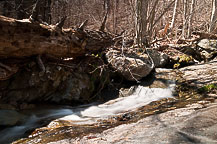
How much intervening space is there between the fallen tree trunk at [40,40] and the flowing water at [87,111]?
1619 mm

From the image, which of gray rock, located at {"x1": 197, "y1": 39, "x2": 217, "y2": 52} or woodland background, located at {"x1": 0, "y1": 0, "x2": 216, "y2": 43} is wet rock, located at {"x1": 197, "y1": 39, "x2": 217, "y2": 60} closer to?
gray rock, located at {"x1": 197, "y1": 39, "x2": 217, "y2": 52}

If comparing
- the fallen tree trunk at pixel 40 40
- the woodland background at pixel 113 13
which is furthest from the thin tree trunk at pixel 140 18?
the fallen tree trunk at pixel 40 40

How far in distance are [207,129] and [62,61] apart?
4428mm

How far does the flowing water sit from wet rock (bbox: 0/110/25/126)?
13cm

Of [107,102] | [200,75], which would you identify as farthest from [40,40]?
[200,75]

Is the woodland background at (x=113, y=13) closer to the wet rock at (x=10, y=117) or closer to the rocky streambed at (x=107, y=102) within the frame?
the rocky streambed at (x=107, y=102)

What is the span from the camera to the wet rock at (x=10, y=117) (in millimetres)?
4094

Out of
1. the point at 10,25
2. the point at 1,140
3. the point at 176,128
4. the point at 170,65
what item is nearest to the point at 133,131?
the point at 176,128

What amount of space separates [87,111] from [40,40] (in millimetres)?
2263

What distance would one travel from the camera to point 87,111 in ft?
16.4

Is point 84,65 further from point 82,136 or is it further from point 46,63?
point 82,136

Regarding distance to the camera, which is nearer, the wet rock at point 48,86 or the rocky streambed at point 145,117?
the rocky streambed at point 145,117

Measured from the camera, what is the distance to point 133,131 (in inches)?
109

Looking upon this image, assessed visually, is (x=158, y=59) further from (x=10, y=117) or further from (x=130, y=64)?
(x=10, y=117)
